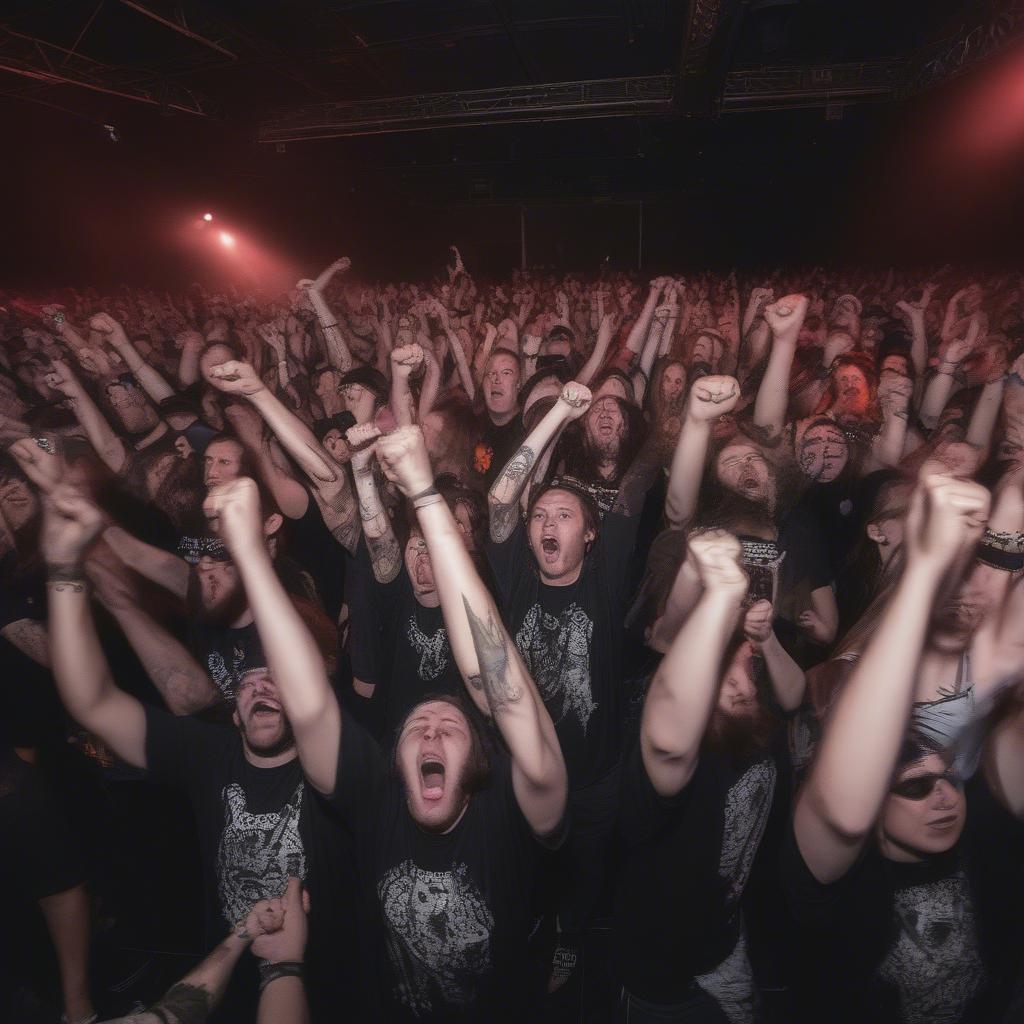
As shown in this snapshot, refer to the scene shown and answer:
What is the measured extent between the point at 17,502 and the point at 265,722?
4.64 ft

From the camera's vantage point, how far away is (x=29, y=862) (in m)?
1.83

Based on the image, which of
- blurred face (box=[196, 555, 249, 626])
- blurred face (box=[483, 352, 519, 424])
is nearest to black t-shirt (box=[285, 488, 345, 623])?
blurred face (box=[196, 555, 249, 626])

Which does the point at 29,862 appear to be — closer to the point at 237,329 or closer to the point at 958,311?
the point at 237,329

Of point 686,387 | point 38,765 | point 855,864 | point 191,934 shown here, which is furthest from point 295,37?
point 855,864

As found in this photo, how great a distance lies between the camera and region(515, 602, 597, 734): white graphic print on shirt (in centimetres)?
199

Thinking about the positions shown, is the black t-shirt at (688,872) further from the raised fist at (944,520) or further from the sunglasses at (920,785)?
the raised fist at (944,520)

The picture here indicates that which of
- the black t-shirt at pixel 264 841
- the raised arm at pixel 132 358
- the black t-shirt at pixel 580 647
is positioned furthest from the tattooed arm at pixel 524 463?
the raised arm at pixel 132 358

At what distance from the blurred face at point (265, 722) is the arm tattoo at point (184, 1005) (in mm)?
488

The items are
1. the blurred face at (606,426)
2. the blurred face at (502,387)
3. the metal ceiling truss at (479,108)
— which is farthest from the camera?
the metal ceiling truss at (479,108)

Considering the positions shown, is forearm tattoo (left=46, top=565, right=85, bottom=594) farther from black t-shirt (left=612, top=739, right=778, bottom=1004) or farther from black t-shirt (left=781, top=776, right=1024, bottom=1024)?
black t-shirt (left=781, top=776, right=1024, bottom=1024)

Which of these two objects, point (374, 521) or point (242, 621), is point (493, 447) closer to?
point (374, 521)

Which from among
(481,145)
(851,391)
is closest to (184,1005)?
(851,391)

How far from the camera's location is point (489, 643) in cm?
131

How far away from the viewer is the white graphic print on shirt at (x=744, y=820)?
4.83 ft
